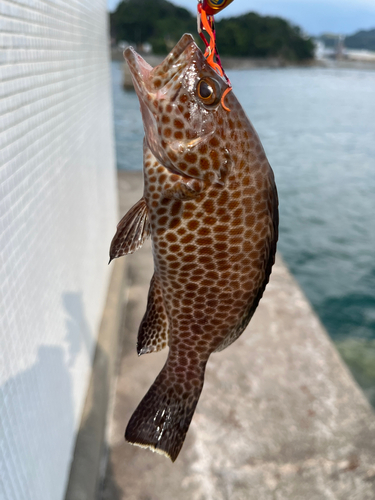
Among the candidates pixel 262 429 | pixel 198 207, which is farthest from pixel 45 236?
pixel 262 429

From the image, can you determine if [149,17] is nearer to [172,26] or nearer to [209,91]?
[172,26]

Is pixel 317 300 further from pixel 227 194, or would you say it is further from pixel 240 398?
pixel 227 194

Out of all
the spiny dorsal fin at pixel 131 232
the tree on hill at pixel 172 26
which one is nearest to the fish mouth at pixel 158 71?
the spiny dorsal fin at pixel 131 232

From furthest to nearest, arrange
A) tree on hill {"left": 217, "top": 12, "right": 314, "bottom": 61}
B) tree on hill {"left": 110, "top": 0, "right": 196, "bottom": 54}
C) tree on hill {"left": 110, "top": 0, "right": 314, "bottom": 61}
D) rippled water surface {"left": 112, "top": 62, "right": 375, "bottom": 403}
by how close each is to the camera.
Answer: tree on hill {"left": 217, "top": 12, "right": 314, "bottom": 61} < tree on hill {"left": 110, "top": 0, "right": 314, "bottom": 61} < tree on hill {"left": 110, "top": 0, "right": 196, "bottom": 54} < rippled water surface {"left": 112, "top": 62, "right": 375, "bottom": 403}

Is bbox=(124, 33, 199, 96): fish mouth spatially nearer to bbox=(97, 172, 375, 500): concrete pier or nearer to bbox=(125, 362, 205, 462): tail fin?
bbox=(125, 362, 205, 462): tail fin

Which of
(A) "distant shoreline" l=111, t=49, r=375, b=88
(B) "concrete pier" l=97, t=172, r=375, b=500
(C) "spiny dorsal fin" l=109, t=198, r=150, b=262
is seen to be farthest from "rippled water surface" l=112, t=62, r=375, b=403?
(A) "distant shoreline" l=111, t=49, r=375, b=88

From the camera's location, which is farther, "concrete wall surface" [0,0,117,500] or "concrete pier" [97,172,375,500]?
"concrete pier" [97,172,375,500]

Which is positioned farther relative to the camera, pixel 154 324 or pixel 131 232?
pixel 154 324

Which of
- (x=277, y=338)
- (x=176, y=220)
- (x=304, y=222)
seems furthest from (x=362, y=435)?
(x=304, y=222)
